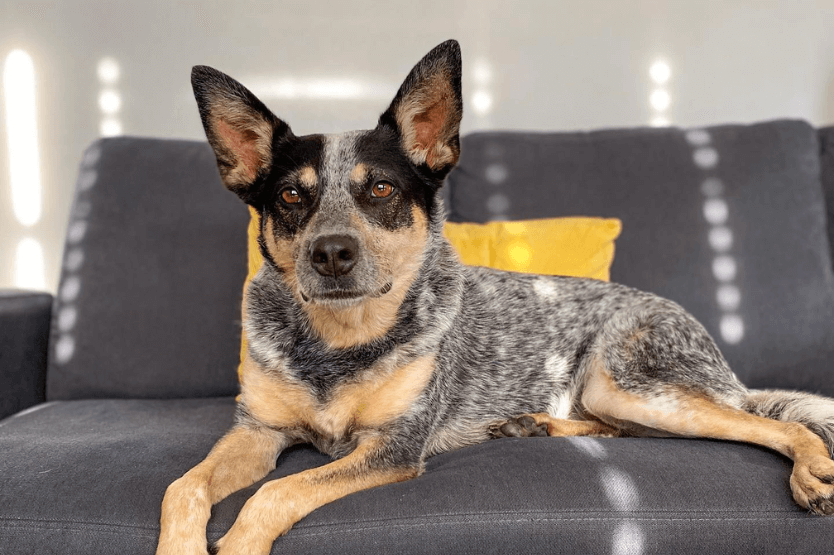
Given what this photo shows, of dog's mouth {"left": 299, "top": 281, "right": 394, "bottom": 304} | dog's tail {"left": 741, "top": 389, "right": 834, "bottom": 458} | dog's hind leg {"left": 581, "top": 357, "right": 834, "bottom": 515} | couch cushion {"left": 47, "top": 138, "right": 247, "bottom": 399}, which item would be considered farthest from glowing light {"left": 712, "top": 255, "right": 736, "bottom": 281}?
couch cushion {"left": 47, "top": 138, "right": 247, "bottom": 399}

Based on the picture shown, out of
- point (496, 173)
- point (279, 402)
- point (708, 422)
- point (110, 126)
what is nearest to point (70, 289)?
point (279, 402)

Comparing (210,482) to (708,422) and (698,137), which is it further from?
(698,137)

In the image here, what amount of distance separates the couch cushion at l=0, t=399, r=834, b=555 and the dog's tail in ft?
0.77

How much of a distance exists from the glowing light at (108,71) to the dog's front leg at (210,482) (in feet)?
9.50

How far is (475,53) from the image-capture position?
13.4 ft

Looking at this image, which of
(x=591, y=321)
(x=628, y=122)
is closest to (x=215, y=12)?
(x=628, y=122)

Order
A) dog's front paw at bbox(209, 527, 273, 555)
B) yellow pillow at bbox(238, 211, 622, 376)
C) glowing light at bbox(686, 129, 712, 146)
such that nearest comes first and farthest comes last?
dog's front paw at bbox(209, 527, 273, 555) → yellow pillow at bbox(238, 211, 622, 376) → glowing light at bbox(686, 129, 712, 146)

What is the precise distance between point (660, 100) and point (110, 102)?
3314 millimetres

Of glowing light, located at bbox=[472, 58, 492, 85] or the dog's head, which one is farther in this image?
glowing light, located at bbox=[472, 58, 492, 85]

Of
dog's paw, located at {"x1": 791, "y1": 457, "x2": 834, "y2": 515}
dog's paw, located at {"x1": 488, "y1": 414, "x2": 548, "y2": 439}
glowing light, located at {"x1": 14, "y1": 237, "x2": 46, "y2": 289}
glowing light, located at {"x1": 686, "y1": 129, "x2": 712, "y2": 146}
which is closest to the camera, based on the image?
dog's paw, located at {"x1": 791, "y1": 457, "x2": 834, "y2": 515}

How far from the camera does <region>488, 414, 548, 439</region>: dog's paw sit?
2.25 meters

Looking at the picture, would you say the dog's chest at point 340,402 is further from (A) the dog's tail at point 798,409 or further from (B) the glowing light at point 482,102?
(B) the glowing light at point 482,102

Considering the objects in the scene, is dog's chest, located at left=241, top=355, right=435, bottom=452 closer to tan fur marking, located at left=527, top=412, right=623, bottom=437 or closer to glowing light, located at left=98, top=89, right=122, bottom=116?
tan fur marking, located at left=527, top=412, right=623, bottom=437

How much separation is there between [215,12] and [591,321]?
9.67 feet
